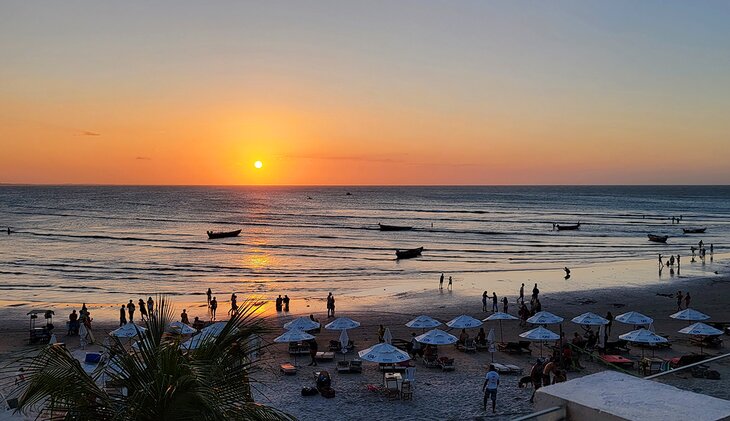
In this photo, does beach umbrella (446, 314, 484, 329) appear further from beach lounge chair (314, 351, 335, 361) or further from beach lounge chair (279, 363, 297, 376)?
beach lounge chair (279, 363, 297, 376)

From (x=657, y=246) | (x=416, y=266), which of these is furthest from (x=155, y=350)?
(x=657, y=246)

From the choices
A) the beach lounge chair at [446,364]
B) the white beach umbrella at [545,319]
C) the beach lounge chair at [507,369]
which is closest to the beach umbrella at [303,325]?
the beach lounge chair at [446,364]

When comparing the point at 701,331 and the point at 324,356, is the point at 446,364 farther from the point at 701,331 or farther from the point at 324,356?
the point at 701,331

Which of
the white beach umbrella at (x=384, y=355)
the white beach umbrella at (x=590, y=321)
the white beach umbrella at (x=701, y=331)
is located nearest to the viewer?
the white beach umbrella at (x=384, y=355)

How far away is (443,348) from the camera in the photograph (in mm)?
22594

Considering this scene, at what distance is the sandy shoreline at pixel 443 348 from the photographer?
16.0 m

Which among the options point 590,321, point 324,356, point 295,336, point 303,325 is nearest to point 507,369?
point 590,321

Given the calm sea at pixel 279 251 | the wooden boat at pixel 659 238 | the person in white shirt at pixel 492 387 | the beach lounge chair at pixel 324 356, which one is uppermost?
the person in white shirt at pixel 492 387

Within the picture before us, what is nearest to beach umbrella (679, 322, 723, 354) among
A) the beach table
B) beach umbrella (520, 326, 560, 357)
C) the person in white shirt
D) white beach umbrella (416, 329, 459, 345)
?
the beach table

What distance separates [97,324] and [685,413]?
2853 centimetres

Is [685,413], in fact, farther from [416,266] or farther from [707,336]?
[416,266]

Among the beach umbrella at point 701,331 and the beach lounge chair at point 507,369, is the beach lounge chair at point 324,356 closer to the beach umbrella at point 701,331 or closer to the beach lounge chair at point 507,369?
the beach lounge chair at point 507,369

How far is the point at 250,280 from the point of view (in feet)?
145

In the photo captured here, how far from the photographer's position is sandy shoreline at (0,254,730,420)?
15953 mm
